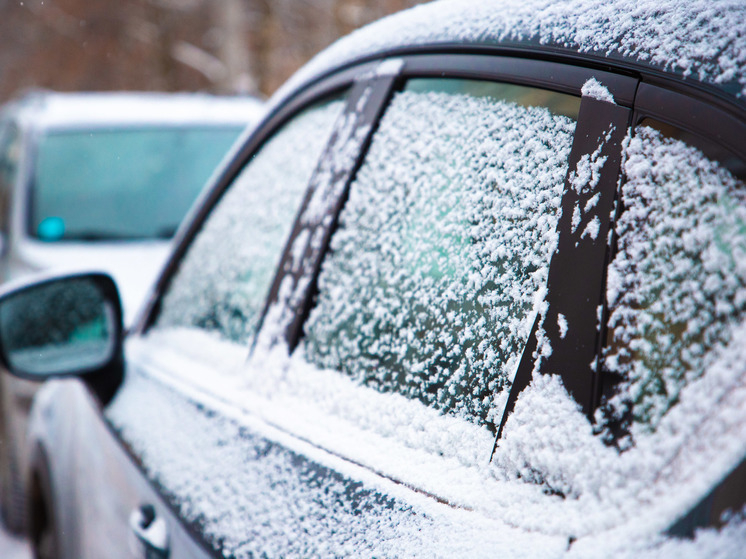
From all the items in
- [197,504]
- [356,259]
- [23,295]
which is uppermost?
[356,259]

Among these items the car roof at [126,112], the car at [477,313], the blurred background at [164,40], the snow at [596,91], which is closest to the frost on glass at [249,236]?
the car at [477,313]

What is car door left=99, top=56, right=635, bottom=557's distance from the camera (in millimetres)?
879

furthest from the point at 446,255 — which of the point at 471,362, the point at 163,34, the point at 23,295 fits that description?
the point at 163,34

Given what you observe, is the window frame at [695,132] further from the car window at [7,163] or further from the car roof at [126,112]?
the car window at [7,163]

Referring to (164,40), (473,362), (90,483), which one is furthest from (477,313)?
(164,40)

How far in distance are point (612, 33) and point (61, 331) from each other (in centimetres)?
204

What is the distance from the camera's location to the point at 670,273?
0.72 metres

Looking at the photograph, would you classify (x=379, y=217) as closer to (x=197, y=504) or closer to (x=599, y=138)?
(x=599, y=138)

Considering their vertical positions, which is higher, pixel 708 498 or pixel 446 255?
pixel 446 255

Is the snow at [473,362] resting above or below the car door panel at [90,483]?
above

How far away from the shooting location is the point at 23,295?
182cm

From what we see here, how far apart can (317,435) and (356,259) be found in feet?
1.04

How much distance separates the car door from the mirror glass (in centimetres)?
39

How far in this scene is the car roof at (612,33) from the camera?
2.46 ft
